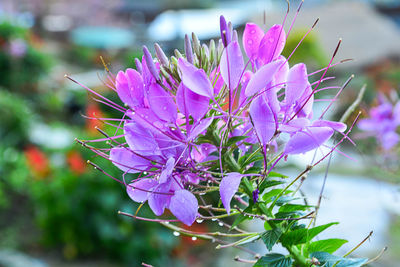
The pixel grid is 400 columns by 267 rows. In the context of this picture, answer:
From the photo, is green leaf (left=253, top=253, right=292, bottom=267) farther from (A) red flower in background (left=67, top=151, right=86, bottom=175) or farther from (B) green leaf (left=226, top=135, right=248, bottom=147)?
(A) red flower in background (left=67, top=151, right=86, bottom=175)

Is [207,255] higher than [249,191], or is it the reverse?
[249,191]

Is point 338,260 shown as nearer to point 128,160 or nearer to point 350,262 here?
point 350,262

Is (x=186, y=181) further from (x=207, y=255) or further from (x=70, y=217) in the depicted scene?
(x=207, y=255)

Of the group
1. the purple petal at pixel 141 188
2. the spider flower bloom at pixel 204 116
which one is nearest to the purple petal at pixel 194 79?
the spider flower bloom at pixel 204 116

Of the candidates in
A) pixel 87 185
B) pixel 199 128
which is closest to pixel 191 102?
pixel 199 128

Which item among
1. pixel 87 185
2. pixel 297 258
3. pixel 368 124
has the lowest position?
pixel 87 185

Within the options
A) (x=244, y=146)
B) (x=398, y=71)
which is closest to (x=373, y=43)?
(x=398, y=71)
